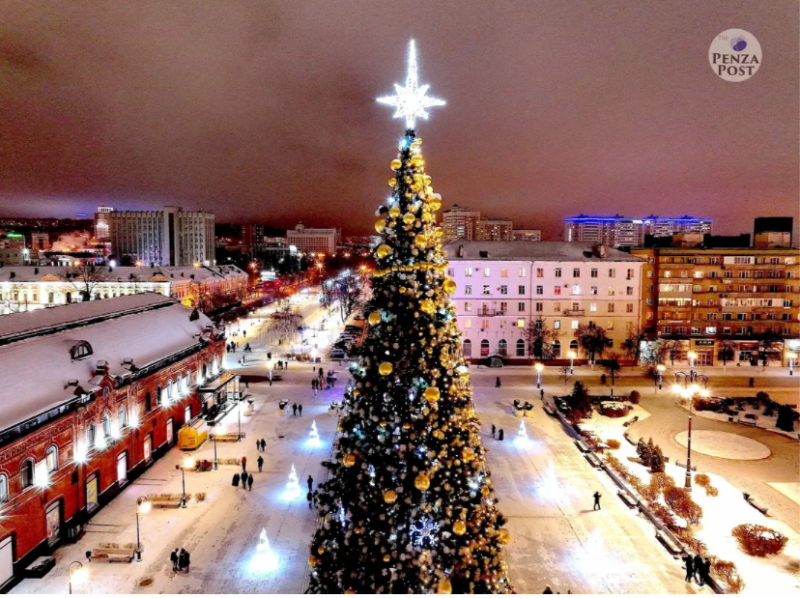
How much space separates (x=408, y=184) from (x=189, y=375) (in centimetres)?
2911

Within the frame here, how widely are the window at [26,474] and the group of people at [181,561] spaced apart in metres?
6.64

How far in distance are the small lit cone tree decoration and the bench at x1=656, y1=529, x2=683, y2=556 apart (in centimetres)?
1330

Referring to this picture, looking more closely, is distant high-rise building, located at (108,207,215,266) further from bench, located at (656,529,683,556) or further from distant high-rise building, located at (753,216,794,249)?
bench, located at (656,529,683,556)

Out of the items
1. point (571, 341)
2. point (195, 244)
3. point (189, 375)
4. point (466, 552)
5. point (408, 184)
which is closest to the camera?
point (466, 552)

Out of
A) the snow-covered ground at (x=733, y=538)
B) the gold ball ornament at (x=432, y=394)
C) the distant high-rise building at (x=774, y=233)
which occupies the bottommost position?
the snow-covered ground at (x=733, y=538)

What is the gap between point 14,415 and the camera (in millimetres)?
19500

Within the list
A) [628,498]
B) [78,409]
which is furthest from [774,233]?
[78,409]

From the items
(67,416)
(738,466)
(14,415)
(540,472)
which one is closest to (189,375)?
(67,416)

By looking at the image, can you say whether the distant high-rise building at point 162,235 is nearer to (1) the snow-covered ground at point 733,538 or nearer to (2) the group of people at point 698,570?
(1) the snow-covered ground at point 733,538

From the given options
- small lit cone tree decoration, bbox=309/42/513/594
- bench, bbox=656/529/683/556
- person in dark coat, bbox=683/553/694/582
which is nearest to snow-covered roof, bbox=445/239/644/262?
bench, bbox=656/529/683/556

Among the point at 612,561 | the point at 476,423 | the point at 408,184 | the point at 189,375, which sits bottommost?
the point at 612,561

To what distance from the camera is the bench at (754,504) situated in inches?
922

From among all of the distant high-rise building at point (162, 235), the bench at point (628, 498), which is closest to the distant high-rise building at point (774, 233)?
the bench at point (628, 498)

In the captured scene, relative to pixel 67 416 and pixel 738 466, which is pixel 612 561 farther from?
pixel 67 416
